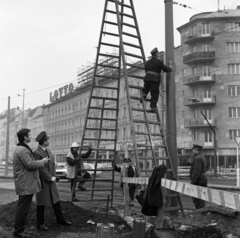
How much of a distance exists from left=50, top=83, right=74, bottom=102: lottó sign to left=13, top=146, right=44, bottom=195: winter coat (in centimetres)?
6985

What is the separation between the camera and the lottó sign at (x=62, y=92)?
76.4 m

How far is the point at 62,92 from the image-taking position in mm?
80562

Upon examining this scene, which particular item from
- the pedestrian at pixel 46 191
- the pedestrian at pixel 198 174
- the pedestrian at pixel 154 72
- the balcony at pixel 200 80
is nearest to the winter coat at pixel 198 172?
the pedestrian at pixel 198 174

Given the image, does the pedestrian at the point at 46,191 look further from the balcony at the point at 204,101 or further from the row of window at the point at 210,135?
the row of window at the point at 210,135

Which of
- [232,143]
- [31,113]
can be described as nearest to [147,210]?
[232,143]

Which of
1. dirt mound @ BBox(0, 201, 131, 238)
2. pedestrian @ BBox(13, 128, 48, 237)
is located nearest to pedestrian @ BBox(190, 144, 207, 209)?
dirt mound @ BBox(0, 201, 131, 238)

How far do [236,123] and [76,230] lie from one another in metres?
47.0

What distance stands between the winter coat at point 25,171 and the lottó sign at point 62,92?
229 ft

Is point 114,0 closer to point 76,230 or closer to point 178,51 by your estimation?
point 76,230

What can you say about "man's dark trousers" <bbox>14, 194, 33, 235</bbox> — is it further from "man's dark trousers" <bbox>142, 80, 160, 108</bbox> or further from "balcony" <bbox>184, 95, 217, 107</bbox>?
"balcony" <bbox>184, 95, 217, 107</bbox>

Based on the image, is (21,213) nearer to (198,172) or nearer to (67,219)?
(67,219)

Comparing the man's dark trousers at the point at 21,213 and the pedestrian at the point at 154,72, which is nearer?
the man's dark trousers at the point at 21,213

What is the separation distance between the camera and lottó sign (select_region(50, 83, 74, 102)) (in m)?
76.4

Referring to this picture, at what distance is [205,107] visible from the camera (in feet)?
174
